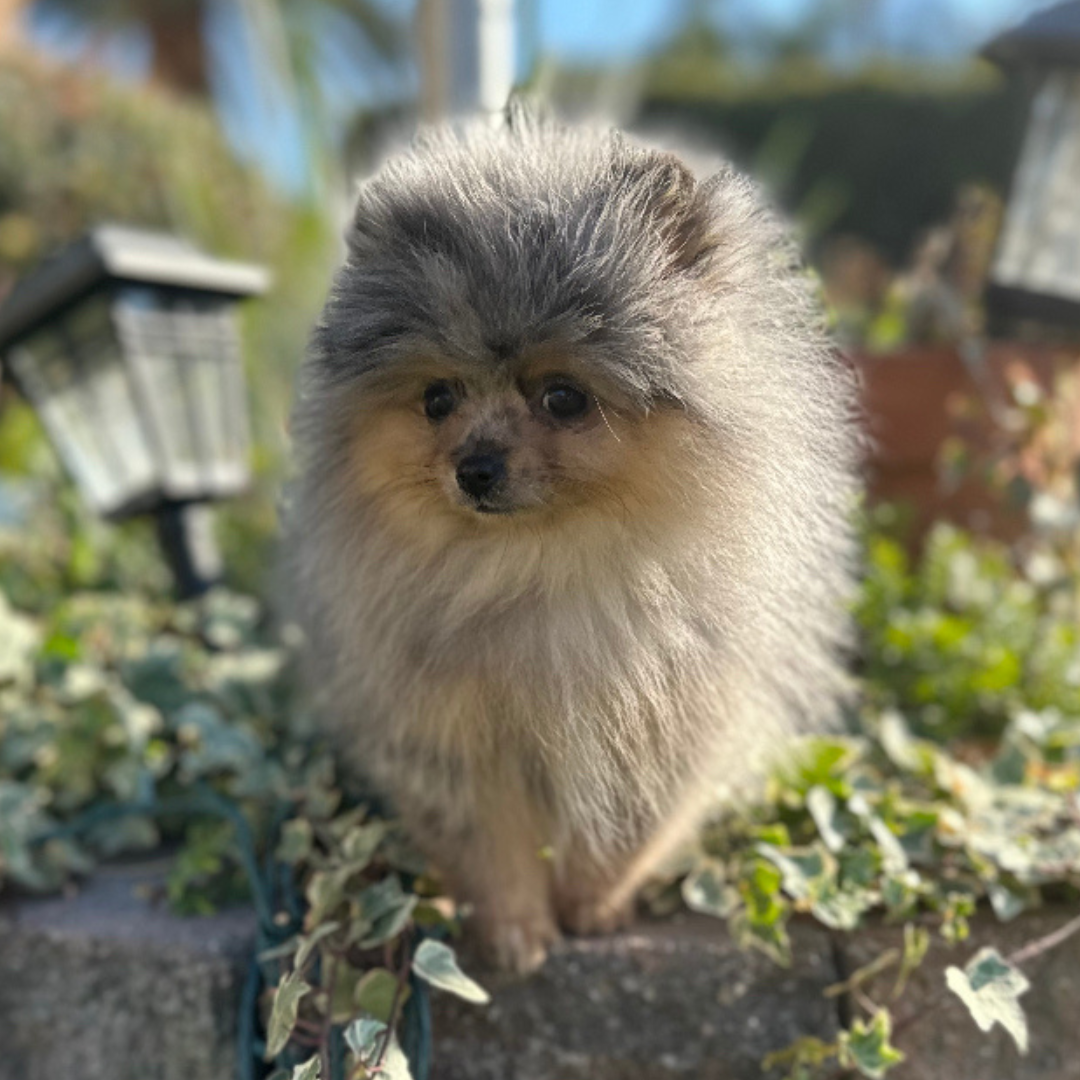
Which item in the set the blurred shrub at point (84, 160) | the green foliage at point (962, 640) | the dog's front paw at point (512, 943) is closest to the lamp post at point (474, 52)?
the green foliage at point (962, 640)

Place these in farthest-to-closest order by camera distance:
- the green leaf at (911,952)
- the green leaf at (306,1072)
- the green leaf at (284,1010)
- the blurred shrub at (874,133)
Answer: the blurred shrub at (874,133), the green leaf at (911,952), the green leaf at (284,1010), the green leaf at (306,1072)

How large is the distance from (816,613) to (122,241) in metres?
1.82

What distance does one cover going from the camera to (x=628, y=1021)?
6.37 ft

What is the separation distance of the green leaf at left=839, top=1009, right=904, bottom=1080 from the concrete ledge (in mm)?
182

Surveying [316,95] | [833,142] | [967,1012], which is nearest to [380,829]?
[967,1012]

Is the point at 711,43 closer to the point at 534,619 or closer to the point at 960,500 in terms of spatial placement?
the point at 960,500

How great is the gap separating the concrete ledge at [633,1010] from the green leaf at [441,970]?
0.27 m

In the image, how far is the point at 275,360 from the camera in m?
4.41

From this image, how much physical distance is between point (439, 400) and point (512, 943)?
3.02 ft

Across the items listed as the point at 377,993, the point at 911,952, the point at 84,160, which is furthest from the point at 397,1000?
Result: the point at 84,160

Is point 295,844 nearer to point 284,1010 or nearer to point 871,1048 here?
point 284,1010

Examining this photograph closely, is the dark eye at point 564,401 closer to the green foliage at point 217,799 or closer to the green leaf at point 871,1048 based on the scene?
the green foliage at point 217,799

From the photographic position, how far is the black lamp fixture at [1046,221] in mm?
2992

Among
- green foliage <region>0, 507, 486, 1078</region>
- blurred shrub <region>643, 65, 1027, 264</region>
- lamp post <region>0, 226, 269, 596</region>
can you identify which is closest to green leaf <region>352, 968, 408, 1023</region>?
green foliage <region>0, 507, 486, 1078</region>
